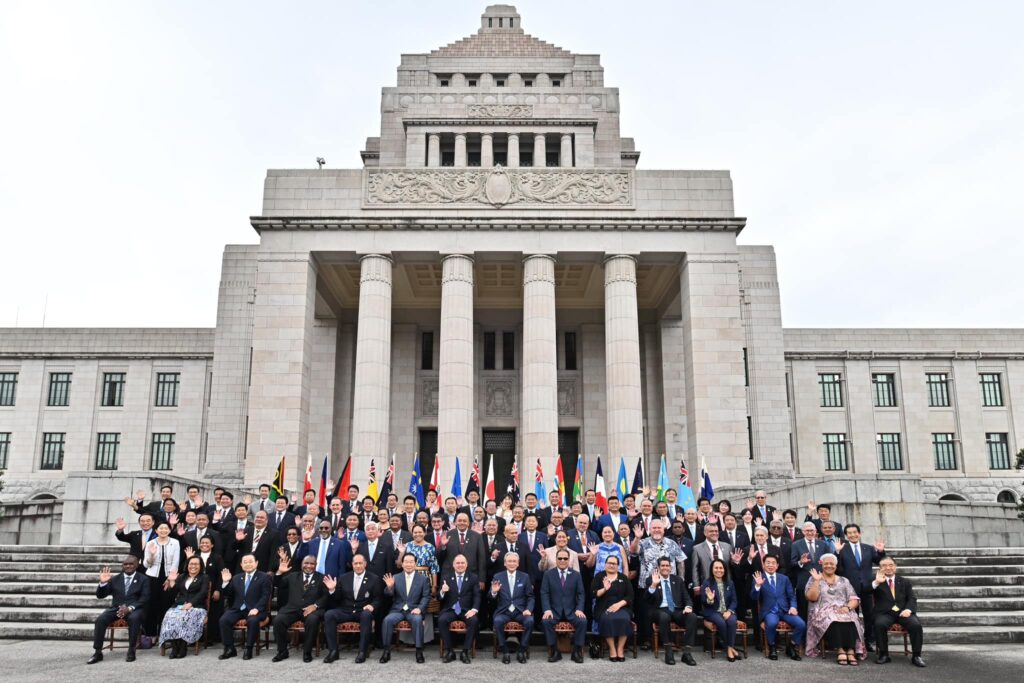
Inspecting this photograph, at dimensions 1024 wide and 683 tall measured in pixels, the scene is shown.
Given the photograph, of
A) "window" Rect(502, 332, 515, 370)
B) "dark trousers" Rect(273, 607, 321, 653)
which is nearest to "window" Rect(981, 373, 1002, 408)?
"window" Rect(502, 332, 515, 370)

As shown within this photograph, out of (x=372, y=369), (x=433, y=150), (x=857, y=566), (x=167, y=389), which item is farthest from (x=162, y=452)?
(x=857, y=566)

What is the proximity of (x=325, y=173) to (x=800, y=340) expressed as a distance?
28.3 m

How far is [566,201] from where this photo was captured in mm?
31406

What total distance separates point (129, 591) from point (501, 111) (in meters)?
31.8

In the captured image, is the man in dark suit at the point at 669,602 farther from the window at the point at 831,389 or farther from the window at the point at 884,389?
the window at the point at 884,389

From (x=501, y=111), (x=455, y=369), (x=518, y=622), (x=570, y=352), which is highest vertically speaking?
(x=501, y=111)

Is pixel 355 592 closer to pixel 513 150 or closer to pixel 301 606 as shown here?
pixel 301 606

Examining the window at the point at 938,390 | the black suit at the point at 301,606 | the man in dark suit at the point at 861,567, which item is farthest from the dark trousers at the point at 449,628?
the window at the point at 938,390

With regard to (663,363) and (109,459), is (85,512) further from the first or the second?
(109,459)

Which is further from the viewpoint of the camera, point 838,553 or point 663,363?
point 663,363

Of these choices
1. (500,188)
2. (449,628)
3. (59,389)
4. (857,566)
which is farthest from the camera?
(59,389)

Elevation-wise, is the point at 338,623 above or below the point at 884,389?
below

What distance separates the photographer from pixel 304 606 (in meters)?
12.4

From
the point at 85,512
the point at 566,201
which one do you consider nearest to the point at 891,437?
the point at 566,201
